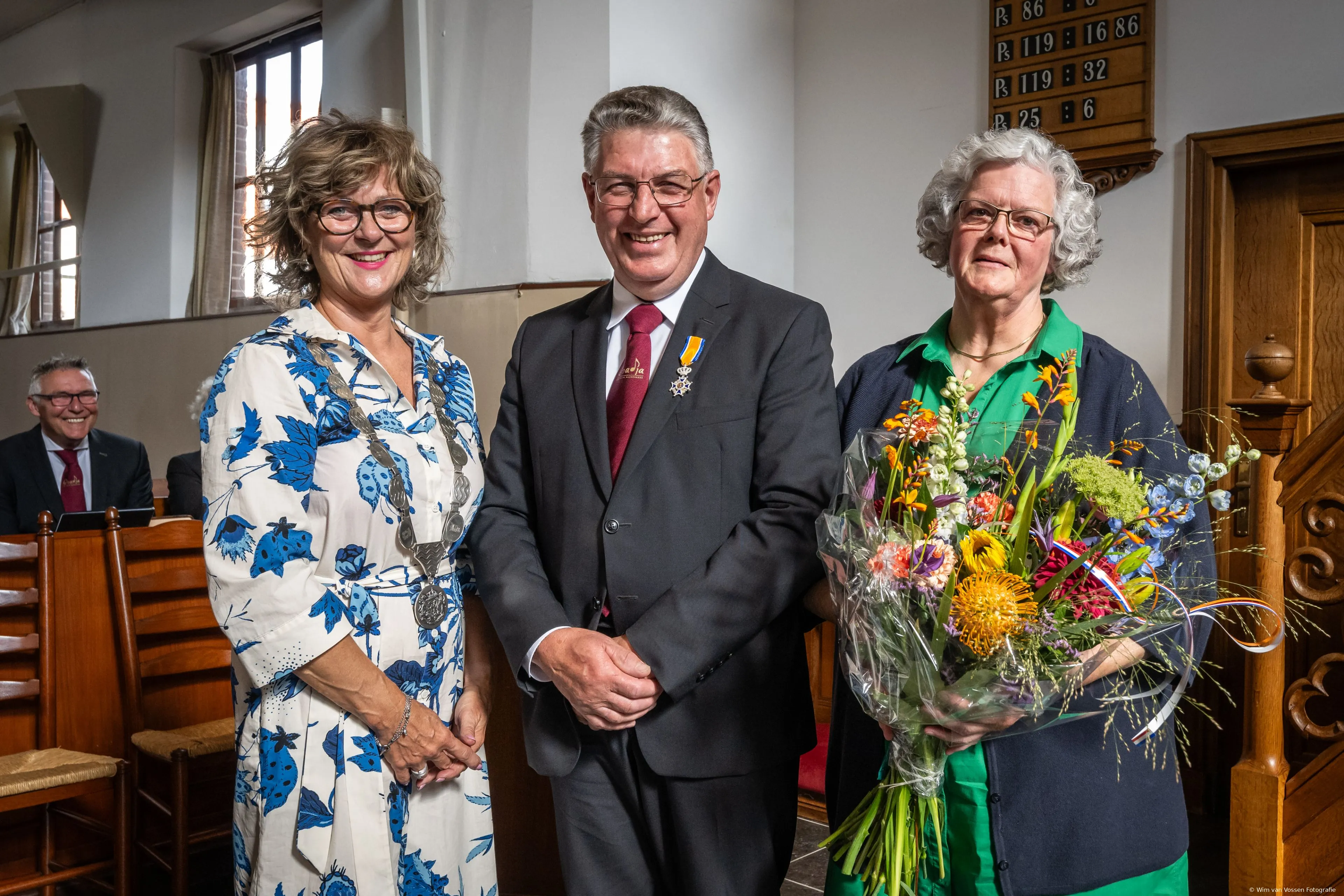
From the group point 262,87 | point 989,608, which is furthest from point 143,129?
point 989,608

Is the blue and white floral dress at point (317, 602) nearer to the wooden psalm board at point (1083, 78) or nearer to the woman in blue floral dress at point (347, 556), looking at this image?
the woman in blue floral dress at point (347, 556)

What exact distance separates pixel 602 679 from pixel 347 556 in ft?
1.48

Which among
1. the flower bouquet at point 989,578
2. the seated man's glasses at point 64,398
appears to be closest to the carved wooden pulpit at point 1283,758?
the flower bouquet at point 989,578

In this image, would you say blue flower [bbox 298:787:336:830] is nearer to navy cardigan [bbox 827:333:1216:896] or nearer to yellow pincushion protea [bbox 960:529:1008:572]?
navy cardigan [bbox 827:333:1216:896]

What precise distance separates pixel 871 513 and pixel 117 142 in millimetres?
9141

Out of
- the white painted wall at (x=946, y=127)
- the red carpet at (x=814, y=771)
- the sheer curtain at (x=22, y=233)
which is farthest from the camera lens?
the sheer curtain at (x=22, y=233)

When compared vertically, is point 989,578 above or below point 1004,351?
below

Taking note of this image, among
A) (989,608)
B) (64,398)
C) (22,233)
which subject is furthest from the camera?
(22,233)

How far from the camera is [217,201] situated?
786 centimetres

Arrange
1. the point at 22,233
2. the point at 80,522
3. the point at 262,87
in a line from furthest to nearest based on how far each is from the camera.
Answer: the point at 22,233, the point at 262,87, the point at 80,522

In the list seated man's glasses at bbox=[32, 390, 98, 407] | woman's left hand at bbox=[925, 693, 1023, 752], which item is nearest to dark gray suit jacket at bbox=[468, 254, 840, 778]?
woman's left hand at bbox=[925, 693, 1023, 752]

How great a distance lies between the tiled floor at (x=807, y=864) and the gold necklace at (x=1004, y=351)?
1735mm

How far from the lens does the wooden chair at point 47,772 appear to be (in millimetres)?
2510

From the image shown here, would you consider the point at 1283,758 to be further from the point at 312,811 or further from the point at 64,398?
the point at 64,398
